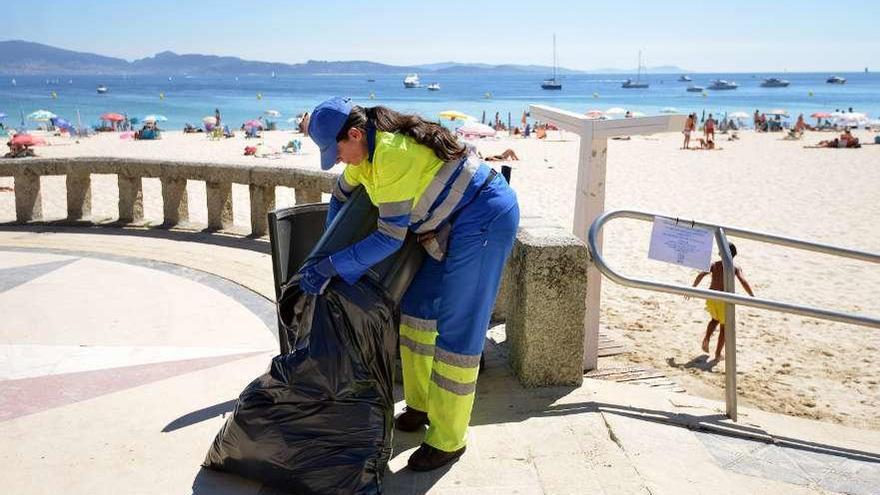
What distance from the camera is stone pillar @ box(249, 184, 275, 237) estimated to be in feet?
23.3

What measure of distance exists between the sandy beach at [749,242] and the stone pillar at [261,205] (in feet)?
4.65

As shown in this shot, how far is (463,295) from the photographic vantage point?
2998 mm

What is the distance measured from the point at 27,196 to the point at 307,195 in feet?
10.9

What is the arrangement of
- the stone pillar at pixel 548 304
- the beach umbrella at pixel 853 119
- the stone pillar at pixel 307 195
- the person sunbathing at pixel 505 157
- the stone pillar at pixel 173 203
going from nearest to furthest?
the stone pillar at pixel 548 304, the stone pillar at pixel 307 195, the stone pillar at pixel 173 203, the person sunbathing at pixel 505 157, the beach umbrella at pixel 853 119

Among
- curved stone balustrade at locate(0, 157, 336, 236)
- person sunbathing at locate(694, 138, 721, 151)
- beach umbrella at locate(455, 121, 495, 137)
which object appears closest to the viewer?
curved stone balustrade at locate(0, 157, 336, 236)

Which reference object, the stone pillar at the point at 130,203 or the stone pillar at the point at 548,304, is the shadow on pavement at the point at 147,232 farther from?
the stone pillar at the point at 548,304

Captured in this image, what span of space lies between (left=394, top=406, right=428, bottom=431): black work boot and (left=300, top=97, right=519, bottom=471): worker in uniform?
1.05ft

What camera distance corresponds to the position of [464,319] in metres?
3.03

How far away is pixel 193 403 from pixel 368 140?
179 centimetres

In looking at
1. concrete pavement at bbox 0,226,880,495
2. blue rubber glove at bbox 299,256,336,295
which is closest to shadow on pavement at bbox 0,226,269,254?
concrete pavement at bbox 0,226,880,495

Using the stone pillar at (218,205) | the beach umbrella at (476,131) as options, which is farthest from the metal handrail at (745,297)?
the beach umbrella at (476,131)

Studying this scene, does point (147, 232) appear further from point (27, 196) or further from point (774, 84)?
point (774, 84)

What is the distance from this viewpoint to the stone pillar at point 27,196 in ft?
25.4

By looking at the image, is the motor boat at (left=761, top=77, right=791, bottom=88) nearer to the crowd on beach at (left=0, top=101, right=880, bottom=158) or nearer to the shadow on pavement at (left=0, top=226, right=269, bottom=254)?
the crowd on beach at (left=0, top=101, right=880, bottom=158)
